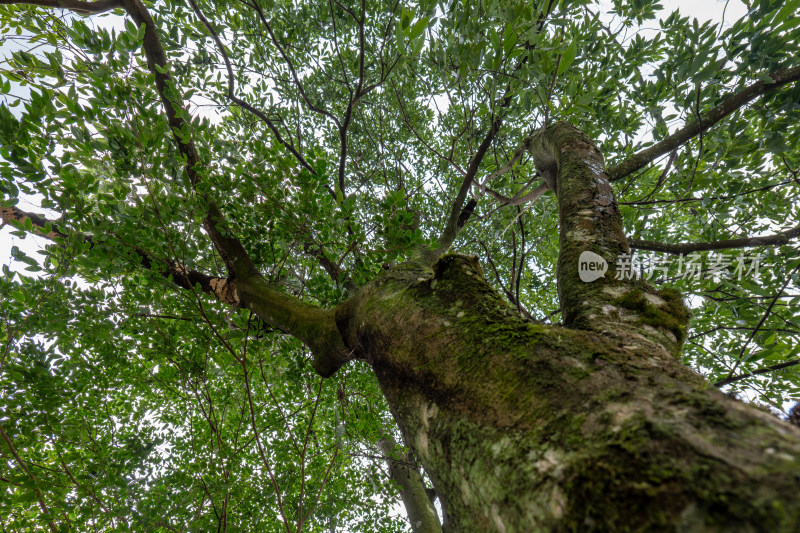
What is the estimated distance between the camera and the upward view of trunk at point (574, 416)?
0.59 meters

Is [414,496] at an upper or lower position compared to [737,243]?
lower

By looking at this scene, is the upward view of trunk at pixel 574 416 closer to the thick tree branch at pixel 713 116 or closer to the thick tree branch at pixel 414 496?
the thick tree branch at pixel 713 116

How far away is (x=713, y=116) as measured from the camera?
298cm

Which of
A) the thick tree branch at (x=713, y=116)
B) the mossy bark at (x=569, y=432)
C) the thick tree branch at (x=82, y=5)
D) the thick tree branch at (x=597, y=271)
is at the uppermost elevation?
→ the thick tree branch at (x=82, y=5)

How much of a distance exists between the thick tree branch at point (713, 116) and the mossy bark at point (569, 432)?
277 centimetres

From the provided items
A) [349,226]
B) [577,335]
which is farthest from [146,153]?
[577,335]

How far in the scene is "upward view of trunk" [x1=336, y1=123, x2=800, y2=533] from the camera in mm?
587

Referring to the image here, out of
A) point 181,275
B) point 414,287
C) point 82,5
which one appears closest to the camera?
point 414,287

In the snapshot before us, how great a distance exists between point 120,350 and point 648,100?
625cm
